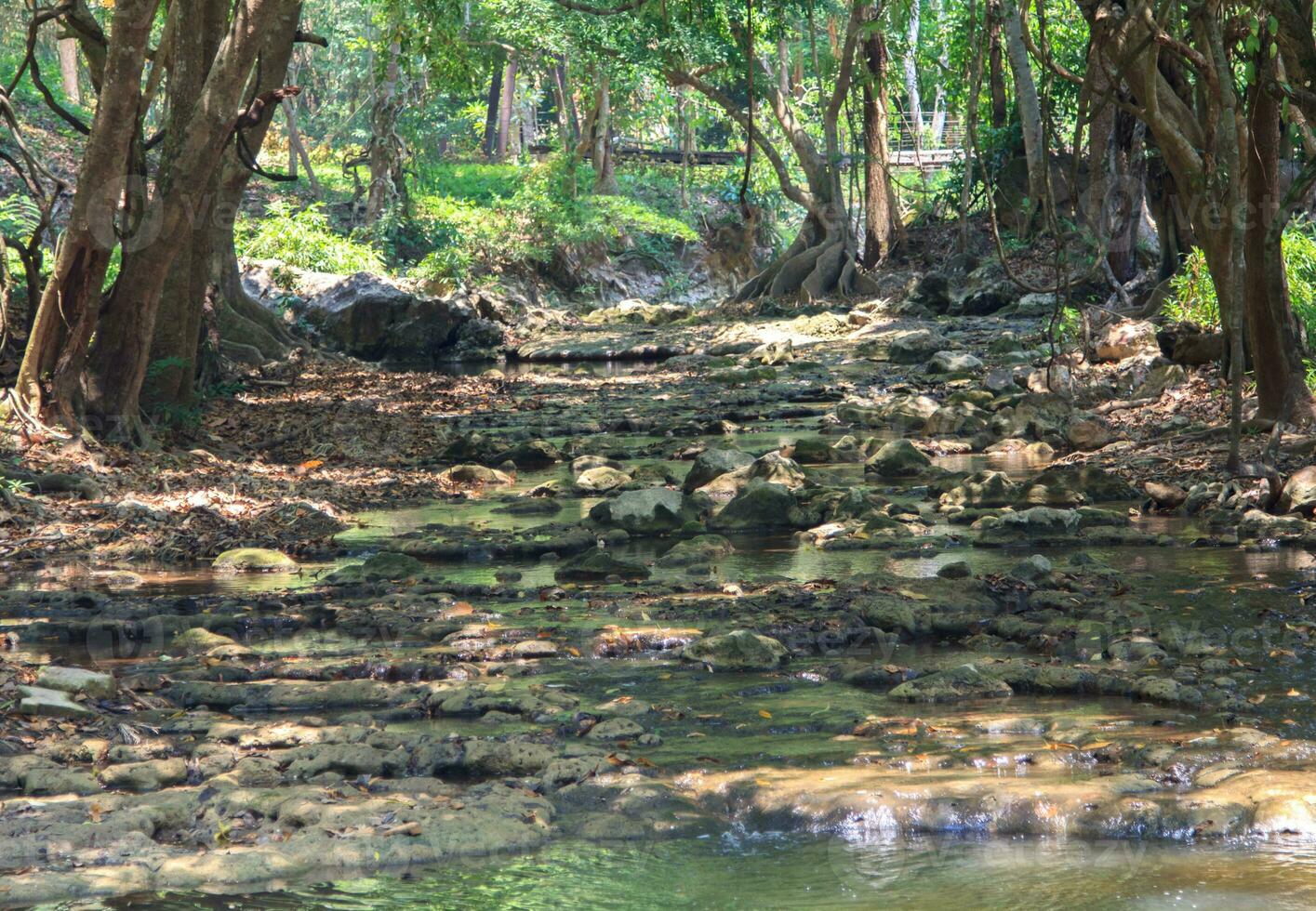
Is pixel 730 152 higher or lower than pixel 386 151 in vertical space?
higher

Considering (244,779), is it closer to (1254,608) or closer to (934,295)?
(1254,608)

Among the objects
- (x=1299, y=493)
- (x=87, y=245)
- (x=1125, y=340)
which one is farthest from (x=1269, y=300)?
(x=87, y=245)

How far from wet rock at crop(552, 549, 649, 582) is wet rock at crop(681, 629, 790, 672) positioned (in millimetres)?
1668

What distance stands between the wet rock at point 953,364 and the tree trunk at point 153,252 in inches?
374

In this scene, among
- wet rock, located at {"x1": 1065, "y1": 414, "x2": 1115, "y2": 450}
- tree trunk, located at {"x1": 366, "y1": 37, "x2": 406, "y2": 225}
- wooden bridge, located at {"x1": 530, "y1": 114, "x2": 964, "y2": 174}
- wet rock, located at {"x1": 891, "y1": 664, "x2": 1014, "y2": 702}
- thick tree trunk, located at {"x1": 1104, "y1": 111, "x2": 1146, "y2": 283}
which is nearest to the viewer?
wet rock, located at {"x1": 891, "y1": 664, "x2": 1014, "y2": 702}

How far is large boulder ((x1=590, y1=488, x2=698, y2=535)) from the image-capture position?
879 cm

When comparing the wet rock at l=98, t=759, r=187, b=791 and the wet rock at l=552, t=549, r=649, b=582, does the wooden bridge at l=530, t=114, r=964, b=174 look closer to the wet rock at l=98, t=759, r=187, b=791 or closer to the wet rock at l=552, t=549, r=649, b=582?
the wet rock at l=552, t=549, r=649, b=582

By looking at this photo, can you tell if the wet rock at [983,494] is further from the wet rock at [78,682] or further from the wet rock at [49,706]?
the wet rock at [49,706]

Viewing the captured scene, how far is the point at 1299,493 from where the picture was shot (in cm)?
793

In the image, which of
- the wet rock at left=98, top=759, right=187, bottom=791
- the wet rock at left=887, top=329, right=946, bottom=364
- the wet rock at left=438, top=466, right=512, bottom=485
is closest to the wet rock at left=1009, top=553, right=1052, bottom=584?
the wet rock at left=98, top=759, right=187, bottom=791

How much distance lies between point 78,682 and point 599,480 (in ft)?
19.4

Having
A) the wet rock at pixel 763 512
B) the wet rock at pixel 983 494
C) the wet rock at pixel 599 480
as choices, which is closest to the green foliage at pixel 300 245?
the wet rock at pixel 599 480

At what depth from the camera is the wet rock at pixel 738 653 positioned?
543 centimetres

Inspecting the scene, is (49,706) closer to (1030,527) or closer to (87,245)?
(1030,527)
